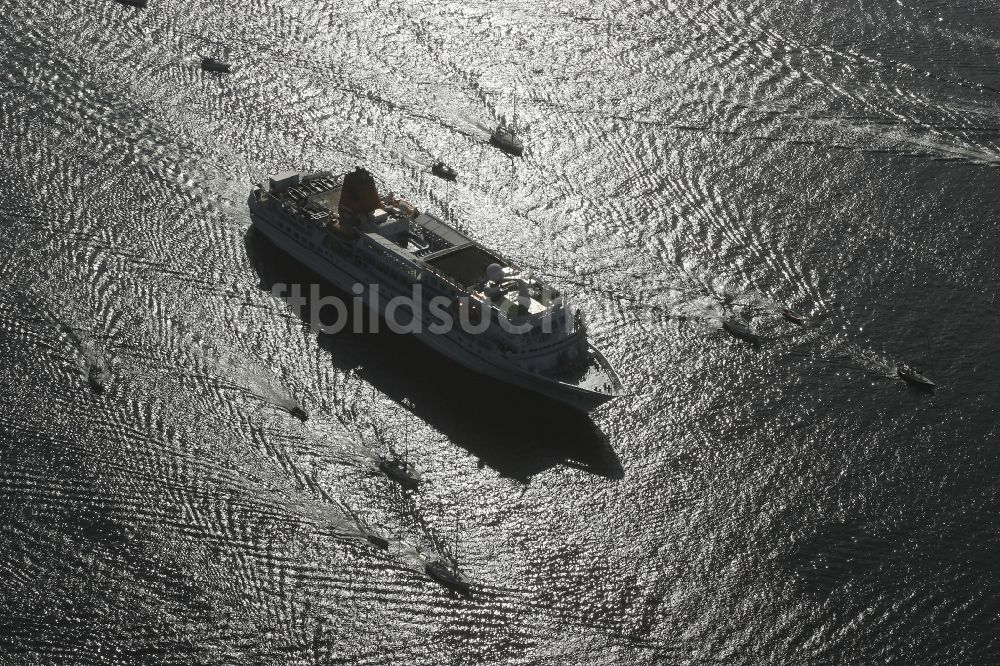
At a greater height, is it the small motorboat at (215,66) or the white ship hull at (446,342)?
the small motorboat at (215,66)

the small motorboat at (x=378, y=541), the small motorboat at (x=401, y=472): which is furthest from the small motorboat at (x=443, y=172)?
the small motorboat at (x=378, y=541)

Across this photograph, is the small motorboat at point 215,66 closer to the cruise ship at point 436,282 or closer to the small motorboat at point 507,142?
the cruise ship at point 436,282

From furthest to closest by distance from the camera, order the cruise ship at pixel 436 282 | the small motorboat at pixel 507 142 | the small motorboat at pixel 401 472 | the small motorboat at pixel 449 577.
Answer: the small motorboat at pixel 507 142 → the cruise ship at pixel 436 282 → the small motorboat at pixel 401 472 → the small motorboat at pixel 449 577

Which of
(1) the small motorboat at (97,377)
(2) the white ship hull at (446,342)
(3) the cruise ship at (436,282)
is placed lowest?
(1) the small motorboat at (97,377)

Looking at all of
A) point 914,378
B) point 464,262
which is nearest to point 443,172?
point 464,262

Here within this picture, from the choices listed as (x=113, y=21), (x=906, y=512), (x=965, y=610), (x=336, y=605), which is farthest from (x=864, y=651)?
(x=113, y=21)

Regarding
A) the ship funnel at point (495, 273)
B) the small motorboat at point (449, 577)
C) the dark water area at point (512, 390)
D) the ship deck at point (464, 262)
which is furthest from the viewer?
the ship deck at point (464, 262)

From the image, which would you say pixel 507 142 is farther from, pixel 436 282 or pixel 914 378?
pixel 914 378

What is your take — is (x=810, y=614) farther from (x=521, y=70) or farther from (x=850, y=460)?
(x=521, y=70)
